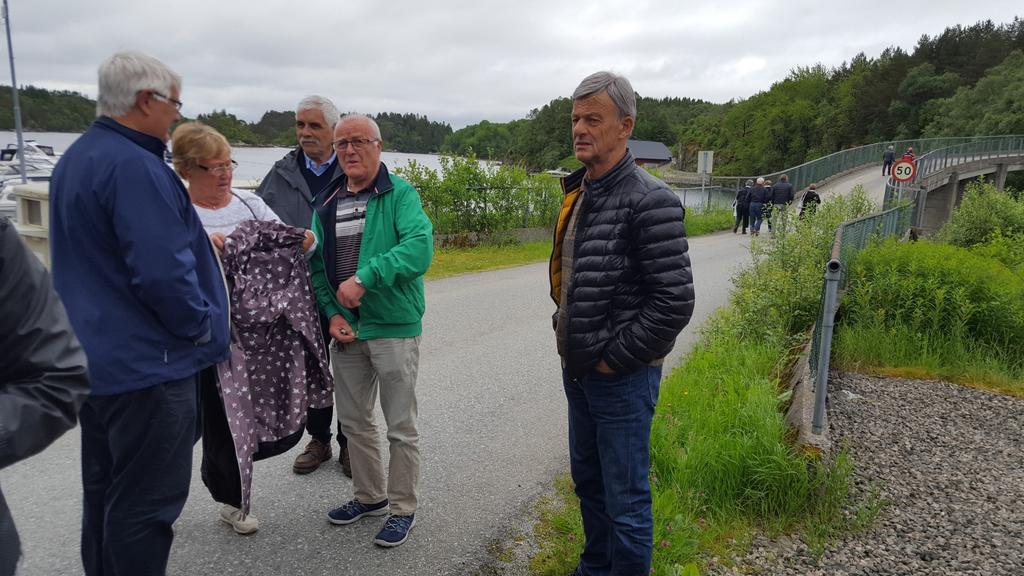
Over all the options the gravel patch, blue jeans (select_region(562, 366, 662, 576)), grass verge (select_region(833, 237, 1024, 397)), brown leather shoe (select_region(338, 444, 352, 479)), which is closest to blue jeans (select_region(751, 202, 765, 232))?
grass verge (select_region(833, 237, 1024, 397))

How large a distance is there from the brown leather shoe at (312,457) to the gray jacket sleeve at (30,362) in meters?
2.73

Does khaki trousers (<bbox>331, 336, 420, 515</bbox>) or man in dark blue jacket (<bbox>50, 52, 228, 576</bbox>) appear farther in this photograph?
khaki trousers (<bbox>331, 336, 420, 515</bbox>)

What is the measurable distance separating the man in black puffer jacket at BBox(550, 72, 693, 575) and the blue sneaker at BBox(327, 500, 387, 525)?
4.67 ft

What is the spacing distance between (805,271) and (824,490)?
3959 mm

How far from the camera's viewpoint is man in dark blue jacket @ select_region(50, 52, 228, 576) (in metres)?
2.18

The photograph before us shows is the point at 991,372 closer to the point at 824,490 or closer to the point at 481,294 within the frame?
the point at 824,490

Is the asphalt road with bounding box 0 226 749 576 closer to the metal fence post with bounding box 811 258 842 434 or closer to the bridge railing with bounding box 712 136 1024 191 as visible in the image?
the metal fence post with bounding box 811 258 842 434

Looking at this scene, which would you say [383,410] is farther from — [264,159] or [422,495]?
[264,159]

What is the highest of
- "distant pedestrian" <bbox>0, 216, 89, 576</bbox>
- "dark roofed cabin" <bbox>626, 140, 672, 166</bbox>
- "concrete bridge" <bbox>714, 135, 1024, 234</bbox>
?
"dark roofed cabin" <bbox>626, 140, 672, 166</bbox>

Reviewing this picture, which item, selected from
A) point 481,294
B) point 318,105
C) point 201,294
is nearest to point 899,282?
point 481,294

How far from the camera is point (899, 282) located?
7012 millimetres

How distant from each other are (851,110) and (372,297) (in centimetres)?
8738

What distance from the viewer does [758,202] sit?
66.7 ft

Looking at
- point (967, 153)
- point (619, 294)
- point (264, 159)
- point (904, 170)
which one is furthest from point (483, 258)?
point (967, 153)
